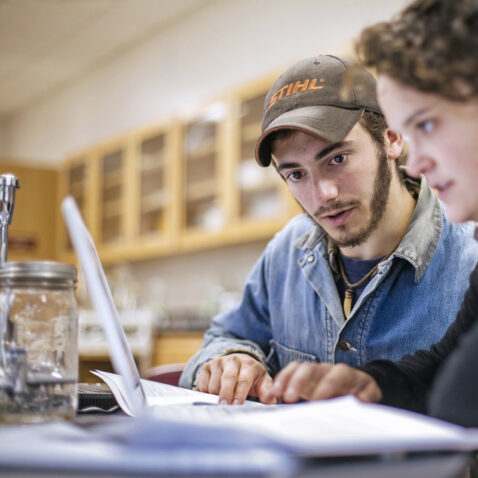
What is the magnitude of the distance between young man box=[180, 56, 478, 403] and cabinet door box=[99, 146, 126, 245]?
395 centimetres

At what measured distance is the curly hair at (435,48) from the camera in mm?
688

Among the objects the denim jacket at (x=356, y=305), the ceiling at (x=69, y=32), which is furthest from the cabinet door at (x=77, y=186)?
the denim jacket at (x=356, y=305)

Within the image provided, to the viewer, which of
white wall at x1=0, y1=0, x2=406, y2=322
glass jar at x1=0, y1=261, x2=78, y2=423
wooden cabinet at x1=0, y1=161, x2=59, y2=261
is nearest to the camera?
glass jar at x1=0, y1=261, x2=78, y2=423

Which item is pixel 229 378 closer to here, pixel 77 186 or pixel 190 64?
pixel 190 64

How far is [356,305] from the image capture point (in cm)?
→ 128

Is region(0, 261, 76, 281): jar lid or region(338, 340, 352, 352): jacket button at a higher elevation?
region(0, 261, 76, 281): jar lid

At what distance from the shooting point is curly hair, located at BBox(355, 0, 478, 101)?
2.26ft

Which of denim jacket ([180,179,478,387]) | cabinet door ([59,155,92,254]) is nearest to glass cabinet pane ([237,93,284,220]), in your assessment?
cabinet door ([59,155,92,254])

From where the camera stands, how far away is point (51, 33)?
532 cm

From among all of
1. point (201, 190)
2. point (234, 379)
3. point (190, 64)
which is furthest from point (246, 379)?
point (190, 64)

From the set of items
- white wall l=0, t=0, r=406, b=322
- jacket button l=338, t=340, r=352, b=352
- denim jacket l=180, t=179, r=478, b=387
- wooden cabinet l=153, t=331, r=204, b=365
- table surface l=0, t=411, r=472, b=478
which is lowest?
wooden cabinet l=153, t=331, r=204, b=365

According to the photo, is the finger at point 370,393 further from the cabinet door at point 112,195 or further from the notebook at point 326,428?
the cabinet door at point 112,195

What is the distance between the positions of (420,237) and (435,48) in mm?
623

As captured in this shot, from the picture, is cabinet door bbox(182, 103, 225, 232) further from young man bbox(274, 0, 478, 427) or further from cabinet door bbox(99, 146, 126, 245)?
young man bbox(274, 0, 478, 427)
